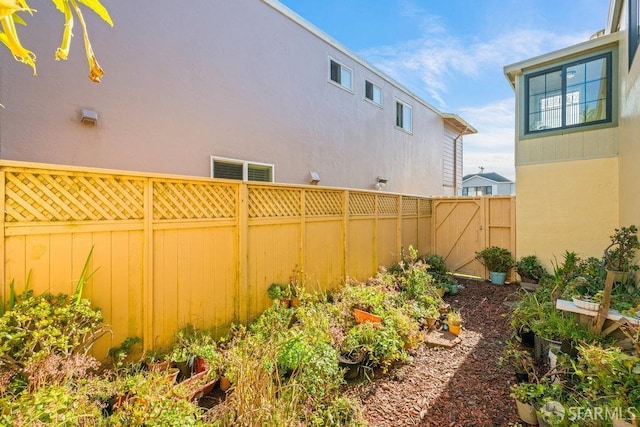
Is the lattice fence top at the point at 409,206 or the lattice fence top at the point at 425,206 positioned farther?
the lattice fence top at the point at 425,206

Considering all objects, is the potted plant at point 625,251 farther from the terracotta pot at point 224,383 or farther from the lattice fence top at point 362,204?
the terracotta pot at point 224,383

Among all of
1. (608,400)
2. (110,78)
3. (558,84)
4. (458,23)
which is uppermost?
(458,23)

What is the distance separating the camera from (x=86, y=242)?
2.85 metres

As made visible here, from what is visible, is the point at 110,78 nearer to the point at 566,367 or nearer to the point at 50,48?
the point at 50,48

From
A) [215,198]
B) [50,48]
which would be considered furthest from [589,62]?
[50,48]

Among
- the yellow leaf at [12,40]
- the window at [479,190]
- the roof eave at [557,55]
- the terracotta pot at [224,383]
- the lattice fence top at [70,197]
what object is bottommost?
the terracotta pot at [224,383]

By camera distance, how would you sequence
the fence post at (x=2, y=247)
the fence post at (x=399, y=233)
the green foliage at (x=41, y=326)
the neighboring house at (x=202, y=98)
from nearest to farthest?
the green foliage at (x=41, y=326) → the fence post at (x=2, y=247) → the neighboring house at (x=202, y=98) → the fence post at (x=399, y=233)

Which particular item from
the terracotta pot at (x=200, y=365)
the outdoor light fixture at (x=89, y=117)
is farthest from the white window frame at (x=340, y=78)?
the terracotta pot at (x=200, y=365)

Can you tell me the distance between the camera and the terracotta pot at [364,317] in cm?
424

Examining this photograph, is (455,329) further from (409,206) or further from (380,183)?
(380,183)

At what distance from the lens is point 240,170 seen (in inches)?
229

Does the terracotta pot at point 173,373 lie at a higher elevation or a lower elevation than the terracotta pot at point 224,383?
higher

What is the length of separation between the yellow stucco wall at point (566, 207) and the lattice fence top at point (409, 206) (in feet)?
7.97

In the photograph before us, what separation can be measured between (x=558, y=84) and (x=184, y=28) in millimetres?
8074
